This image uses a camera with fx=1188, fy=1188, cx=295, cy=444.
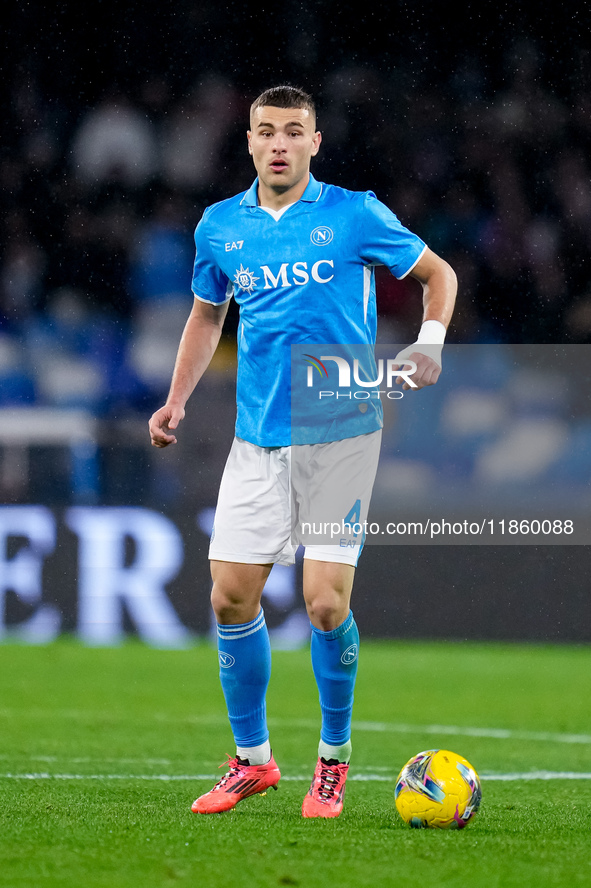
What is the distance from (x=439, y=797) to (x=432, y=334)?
1.22m

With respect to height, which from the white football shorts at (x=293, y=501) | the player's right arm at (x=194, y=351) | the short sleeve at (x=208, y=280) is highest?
the short sleeve at (x=208, y=280)

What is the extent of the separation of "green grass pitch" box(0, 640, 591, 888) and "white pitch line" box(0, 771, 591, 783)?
12mm

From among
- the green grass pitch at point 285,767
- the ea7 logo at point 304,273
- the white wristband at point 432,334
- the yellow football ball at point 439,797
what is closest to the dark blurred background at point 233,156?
the green grass pitch at point 285,767

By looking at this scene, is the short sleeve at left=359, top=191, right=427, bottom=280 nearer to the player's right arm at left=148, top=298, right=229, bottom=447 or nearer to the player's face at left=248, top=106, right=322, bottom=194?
the player's face at left=248, top=106, right=322, bottom=194

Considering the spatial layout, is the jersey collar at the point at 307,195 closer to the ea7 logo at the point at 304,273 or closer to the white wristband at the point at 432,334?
the ea7 logo at the point at 304,273

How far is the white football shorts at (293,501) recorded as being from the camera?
333 cm

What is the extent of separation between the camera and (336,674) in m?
3.34

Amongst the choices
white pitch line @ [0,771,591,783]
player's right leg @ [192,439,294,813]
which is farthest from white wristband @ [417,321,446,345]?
white pitch line @ [0,771,591,783]

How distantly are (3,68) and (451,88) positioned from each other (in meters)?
4.00

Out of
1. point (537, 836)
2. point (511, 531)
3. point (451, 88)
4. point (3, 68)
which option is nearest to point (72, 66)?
point (3, 68)

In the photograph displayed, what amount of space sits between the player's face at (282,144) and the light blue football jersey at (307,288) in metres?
0.08

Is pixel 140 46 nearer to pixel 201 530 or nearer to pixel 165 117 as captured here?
pixel 165 117

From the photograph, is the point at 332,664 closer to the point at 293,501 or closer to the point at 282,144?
the point at 293,501

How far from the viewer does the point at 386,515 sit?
813cm
